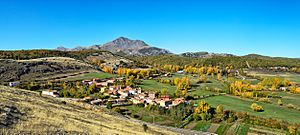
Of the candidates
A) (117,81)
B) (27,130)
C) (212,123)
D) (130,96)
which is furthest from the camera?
(117,81)

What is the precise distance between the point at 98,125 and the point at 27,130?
7765 mm

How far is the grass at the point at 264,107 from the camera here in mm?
65662

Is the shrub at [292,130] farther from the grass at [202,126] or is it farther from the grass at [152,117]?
the grass at [152,117]

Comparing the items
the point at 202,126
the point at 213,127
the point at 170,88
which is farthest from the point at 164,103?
the point at 170,88

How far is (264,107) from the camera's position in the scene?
249 ft

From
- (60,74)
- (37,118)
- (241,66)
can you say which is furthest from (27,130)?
(241,66)

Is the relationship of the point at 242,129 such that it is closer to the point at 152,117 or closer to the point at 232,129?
the point at 232,129

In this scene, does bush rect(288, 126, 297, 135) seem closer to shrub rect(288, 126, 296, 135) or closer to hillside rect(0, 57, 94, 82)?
shrub rect(288, 126, 296, 135)

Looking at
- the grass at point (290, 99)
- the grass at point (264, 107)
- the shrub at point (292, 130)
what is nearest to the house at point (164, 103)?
the grass at point (264, 107)

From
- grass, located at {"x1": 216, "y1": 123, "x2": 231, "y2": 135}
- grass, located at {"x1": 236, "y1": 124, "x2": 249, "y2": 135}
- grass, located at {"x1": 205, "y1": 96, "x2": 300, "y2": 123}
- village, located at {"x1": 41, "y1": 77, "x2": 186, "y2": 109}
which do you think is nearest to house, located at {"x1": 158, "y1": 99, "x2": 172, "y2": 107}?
village, located at {"x1": 41, "y1": 77, "x2": 186, "y2": 109}

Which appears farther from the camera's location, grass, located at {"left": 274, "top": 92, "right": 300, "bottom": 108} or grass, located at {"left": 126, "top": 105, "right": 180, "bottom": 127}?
grass, located at {"left": 274, "top": 92, "right": 300, "bottom": 108}

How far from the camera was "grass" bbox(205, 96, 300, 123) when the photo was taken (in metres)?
65.7

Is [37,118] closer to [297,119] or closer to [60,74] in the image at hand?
[297,119]

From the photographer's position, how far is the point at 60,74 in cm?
11500
